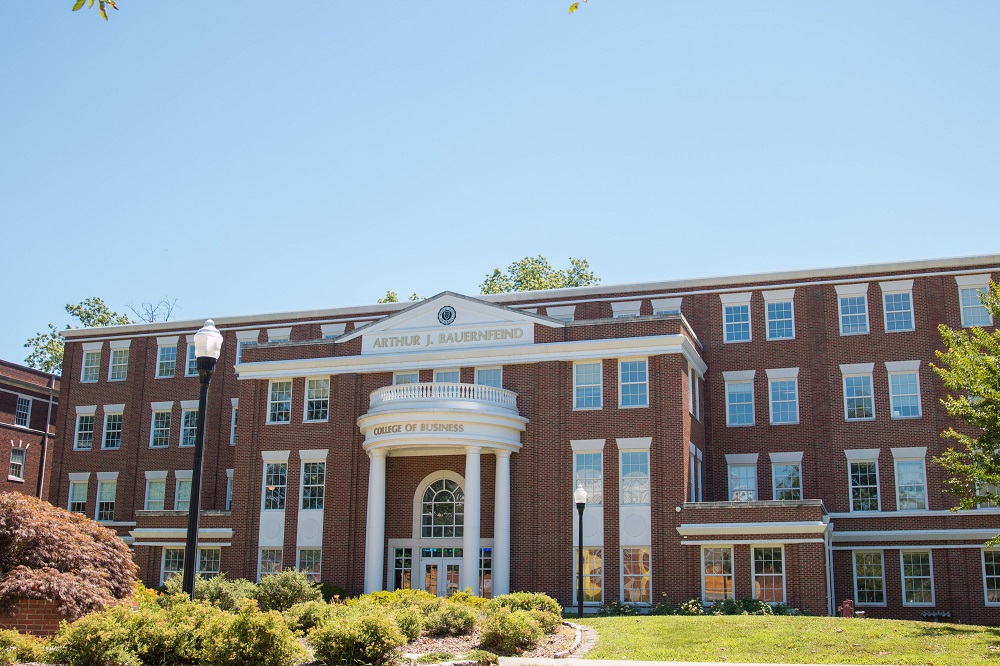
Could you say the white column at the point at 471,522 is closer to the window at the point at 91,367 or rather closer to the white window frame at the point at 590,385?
the white window frame at the point at 590,385

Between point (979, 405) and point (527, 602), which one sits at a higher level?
point (979, 405)

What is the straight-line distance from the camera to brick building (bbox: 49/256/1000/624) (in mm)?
34656

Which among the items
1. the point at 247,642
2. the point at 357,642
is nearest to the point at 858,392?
the point at 357,642

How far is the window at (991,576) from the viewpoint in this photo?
120 feet

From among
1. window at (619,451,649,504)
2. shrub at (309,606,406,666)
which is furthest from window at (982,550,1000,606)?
shrub at (309,606,406,666)

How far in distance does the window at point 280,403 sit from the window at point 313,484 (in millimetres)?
2235

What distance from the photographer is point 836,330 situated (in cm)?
4084

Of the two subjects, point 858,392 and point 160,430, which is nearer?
point 858,392

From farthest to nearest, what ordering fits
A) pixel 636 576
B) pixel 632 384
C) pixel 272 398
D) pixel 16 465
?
pixel 16 465, pixel 272 398, pixel 632 384, pixel 636 576

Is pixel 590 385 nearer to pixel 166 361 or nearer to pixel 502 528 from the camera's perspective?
pixel 502 528

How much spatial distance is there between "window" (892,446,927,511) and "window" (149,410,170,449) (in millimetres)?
32293

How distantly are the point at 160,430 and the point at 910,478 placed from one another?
33385 millimetres

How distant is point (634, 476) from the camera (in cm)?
3522

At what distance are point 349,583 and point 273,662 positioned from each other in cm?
2114
